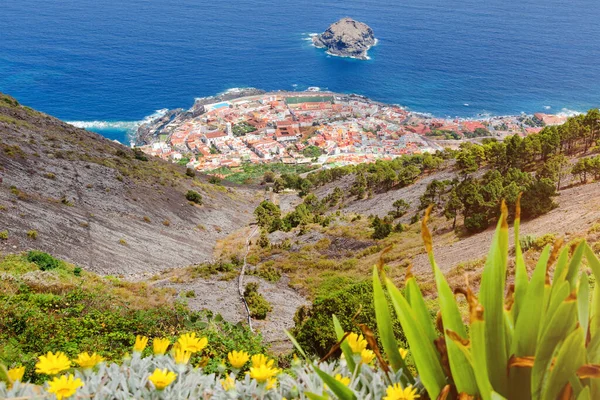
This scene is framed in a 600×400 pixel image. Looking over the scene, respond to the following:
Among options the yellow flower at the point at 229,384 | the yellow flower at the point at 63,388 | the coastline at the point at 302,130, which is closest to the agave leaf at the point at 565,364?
the yellow flower at the point at 229,384

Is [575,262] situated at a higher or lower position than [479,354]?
higher

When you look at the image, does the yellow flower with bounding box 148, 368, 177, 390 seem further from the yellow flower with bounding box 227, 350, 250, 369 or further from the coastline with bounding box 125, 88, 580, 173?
the coastline with bounding box 125, 88, 580, 173

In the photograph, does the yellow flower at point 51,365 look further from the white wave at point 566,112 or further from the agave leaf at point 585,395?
the white wave at point 566,112

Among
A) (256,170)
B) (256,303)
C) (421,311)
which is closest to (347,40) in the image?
(256,170)

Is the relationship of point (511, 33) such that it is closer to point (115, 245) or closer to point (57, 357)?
point (115, 245)

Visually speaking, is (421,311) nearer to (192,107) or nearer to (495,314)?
(495,314)

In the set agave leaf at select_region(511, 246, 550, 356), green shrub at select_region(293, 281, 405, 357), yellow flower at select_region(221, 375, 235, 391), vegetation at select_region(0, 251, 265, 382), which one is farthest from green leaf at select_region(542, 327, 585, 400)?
green shrub at select_region(293, 281, 405, 357)
